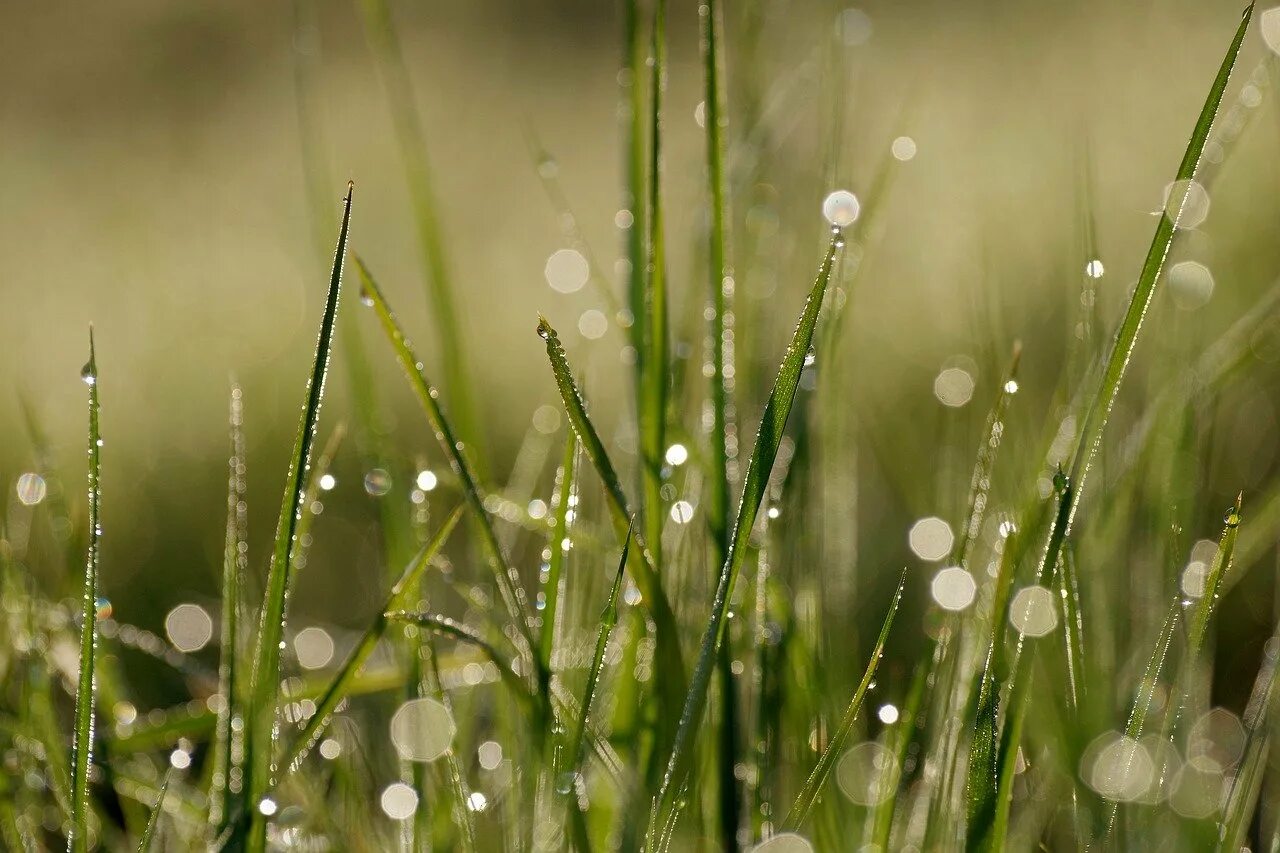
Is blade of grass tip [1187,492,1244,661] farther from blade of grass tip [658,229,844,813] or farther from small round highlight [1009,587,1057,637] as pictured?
blade of grass tip [658,229,844,813]

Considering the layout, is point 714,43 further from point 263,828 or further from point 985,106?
point 985,106

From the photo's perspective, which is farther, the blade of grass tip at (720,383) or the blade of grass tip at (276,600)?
the blade of grass tip at (720,383)

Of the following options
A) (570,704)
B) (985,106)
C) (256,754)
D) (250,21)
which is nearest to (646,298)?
(570,704)

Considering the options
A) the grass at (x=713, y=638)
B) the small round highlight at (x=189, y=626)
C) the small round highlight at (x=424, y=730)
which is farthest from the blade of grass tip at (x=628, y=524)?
the small round highlight at (x=189, y=626)

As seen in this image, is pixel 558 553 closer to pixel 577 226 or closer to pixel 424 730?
pixel 424 730

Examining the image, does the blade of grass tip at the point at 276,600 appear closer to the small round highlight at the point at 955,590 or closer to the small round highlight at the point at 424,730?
the small round highlight at the point at 424,730
